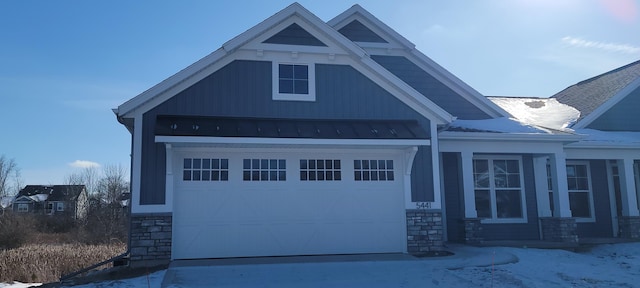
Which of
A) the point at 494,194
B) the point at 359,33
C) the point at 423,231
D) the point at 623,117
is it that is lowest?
the point at 423,231

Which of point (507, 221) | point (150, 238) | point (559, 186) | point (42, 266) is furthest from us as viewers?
point (42, 266)

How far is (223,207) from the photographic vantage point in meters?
10.2

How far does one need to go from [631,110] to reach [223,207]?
12.8m

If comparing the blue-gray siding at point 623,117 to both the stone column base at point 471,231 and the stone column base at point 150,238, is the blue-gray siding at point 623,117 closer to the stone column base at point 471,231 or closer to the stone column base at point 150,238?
the stone column base at point 471,231

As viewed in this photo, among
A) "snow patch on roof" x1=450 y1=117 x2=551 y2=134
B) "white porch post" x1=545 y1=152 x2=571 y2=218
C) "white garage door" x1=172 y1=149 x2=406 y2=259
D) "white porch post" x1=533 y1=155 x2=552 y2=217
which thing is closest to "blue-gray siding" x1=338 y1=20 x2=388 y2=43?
"snow patch on roof" x1=450 y1=117 x2=551 y2=134

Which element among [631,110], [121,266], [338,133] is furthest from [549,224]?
[121,266]

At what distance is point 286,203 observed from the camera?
10539 millimetres

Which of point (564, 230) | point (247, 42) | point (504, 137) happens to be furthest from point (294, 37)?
point (564, 230)

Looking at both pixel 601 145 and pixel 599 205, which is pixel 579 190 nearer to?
pixel 599 205

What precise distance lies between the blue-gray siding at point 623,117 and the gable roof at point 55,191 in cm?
4600

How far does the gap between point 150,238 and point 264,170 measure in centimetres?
255

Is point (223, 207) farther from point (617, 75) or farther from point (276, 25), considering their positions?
point (617, 75)

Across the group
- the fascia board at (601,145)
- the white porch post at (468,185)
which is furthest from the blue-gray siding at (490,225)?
the fascia board at (601,145)

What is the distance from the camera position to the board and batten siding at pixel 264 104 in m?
9.83
